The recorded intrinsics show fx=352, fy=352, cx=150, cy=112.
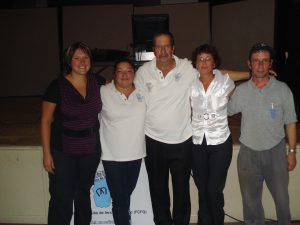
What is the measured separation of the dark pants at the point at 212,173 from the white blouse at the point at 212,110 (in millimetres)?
52

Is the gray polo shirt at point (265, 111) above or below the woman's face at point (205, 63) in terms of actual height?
below

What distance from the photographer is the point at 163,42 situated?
2.12m

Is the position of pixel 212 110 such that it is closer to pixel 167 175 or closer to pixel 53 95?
pixel 167 175

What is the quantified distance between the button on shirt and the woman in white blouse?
0.05 m

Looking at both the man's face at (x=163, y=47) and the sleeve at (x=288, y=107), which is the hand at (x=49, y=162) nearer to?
the man's face at (x=163, y=47)

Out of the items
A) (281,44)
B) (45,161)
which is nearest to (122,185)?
(45,161)

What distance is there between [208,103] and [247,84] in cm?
26

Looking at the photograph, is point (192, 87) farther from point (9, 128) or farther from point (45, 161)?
point (9, 128)

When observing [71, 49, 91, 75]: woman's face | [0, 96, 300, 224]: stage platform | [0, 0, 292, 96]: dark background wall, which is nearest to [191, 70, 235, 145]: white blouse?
[0, 96, 300, 224]: stage platform

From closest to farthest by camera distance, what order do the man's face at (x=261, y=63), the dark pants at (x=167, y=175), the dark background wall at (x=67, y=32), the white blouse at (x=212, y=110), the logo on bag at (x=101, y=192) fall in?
the man's face at (x=261, y=63)
the white blouse at (x=212, y=110)
the dark pants at (x=167, y=175)
the logo on bag at (x=101, y=192)
the dark background wall at (x=67, y=32)

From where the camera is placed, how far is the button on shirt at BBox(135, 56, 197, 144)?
2111 millimetres

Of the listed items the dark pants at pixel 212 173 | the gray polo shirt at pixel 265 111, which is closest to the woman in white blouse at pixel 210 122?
the dark pants at pixel 212 173

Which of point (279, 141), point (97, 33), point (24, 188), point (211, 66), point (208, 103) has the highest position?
point (97, 33)

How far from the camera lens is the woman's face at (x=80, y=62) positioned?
200cm
